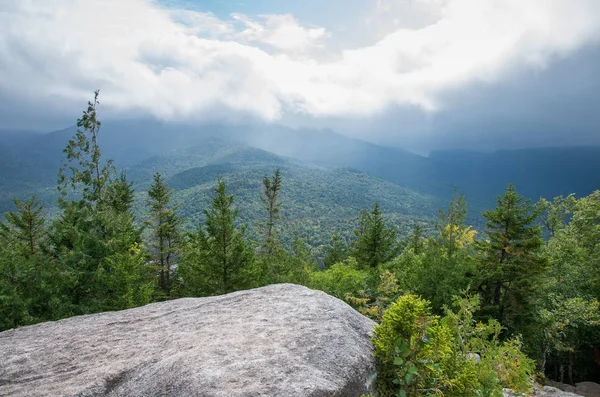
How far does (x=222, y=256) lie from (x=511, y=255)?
18081 millimetres

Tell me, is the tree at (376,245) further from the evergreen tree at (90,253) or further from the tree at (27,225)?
the tree at (27,225)

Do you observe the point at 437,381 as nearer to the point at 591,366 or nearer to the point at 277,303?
the point at 277,303

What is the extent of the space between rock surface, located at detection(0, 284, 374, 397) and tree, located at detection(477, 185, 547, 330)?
17.0 metres

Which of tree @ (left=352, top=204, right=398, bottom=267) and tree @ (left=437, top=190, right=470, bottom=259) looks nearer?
tree @ (left=437, top=190, right=470, bottom=259)

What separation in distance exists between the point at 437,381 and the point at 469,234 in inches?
1663

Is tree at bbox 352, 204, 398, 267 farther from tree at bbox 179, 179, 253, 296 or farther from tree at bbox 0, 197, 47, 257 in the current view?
tree at bbox 0, 197, 47, 257

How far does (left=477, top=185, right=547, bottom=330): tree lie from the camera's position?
813 inches

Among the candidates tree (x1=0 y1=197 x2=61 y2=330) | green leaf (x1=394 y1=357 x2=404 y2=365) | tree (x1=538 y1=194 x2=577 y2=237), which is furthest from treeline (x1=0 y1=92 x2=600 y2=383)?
tree (x1=538 y1=194 x2=577 y2=237)

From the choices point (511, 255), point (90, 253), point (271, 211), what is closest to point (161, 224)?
point (271, 211)

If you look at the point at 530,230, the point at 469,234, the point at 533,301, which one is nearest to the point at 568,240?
the point at 469,234

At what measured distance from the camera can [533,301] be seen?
23.6 meters

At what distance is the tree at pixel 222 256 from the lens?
2302cm

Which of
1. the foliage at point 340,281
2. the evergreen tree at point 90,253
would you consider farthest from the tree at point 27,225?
the foliage at point 340,281

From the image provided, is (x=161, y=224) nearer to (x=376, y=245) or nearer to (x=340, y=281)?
(x=340, y=281)
